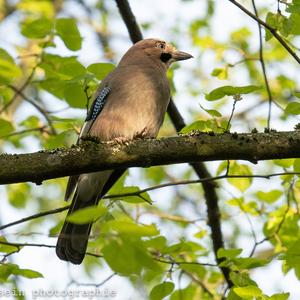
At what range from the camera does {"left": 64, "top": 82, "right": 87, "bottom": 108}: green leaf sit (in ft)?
17.8

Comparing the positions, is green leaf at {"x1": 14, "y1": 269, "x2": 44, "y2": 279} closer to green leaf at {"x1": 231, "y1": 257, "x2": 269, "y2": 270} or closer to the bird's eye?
green leaf at {"x1": 231, "y1": 257, "x2": 269, "y2": 270}

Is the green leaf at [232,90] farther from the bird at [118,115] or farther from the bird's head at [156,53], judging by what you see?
the bird's head at [156,53]

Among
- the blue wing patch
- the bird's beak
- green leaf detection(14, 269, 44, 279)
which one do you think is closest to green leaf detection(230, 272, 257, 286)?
green leaf detection(14, 269, 44, 279)

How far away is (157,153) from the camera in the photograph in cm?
445

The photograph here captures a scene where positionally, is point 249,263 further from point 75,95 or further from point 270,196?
point 75,95

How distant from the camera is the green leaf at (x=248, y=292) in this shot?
4.18 meters

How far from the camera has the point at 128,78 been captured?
7.04m

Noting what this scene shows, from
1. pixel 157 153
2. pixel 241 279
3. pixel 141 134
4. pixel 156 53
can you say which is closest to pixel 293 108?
pixel 157 153

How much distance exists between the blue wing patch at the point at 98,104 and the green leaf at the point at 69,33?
104 cm

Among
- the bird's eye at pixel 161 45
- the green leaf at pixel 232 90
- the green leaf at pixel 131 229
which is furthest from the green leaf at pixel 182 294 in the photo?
the bird's eye at pixel 161 45

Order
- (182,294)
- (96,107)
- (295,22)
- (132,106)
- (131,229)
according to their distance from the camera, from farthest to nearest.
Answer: (96,107) → (132,106) → (182,294) → (295,22) → (131,229)

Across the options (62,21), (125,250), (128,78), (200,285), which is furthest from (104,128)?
(125,250)

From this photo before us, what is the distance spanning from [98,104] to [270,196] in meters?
2.11

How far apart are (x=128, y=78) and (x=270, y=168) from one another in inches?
226
